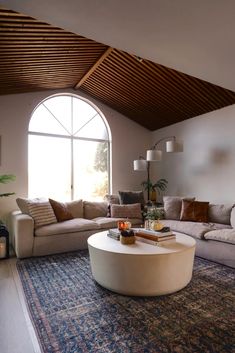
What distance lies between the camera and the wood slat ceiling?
3.02 metres

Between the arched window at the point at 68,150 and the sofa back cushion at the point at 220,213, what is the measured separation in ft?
8.62

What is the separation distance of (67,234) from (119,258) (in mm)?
1741

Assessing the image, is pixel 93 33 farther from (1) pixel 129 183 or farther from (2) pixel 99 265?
(1) pixel 129 183

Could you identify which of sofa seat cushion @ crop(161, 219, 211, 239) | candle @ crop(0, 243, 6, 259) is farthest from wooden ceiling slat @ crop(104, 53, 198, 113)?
candle @ crop(0, 243, 6, 259)

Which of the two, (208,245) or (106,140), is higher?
(106,140)

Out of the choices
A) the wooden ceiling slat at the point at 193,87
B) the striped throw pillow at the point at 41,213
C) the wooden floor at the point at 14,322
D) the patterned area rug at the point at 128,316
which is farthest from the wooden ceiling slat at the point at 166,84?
the wooden floor at the point at 14,322

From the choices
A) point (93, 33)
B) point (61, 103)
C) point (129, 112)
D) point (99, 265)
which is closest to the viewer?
point (93, 33)

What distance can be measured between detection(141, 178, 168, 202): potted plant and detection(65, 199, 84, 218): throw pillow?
1.91 metres

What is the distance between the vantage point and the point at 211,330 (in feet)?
6.06

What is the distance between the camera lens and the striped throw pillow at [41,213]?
3844 mm

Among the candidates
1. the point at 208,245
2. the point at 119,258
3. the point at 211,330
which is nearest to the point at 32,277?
the point at 119,258

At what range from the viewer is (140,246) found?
8.63 ft

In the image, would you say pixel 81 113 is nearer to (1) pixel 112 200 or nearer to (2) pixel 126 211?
(1) pixel 112 200

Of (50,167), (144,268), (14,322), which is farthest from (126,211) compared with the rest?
(14,322)
